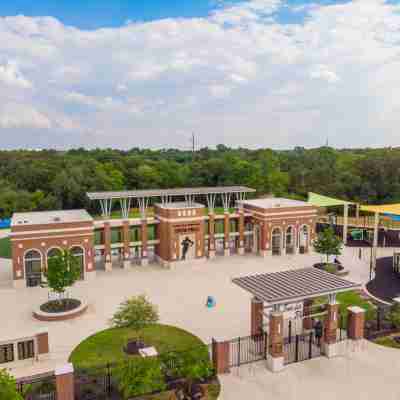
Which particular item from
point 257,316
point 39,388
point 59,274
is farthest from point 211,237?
point 39,388

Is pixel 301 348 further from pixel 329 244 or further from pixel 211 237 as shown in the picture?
pixel 211 237

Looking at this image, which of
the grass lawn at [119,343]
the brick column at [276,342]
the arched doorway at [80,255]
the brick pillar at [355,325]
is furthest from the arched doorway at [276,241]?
the brick column at [276,342]

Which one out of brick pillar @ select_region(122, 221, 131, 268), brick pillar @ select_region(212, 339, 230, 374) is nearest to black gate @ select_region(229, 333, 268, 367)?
brick pillar @ select_region(212, 339, 230, 374)

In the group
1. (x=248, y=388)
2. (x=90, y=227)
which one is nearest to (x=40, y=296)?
(x=90, y=227)

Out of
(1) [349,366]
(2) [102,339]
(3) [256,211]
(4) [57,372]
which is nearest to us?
(4) [57,372]

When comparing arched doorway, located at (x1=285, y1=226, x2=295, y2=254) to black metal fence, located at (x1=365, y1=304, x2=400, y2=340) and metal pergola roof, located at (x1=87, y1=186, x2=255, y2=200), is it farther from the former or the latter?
black metal fence, located at (x1=365, y1=304, x2=400, y2=340)

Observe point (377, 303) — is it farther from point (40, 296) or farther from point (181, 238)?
point (40, 296)
